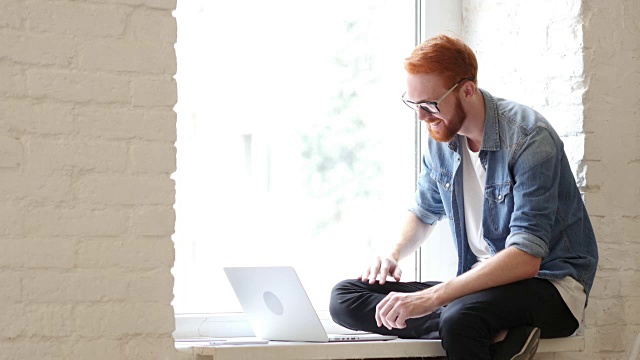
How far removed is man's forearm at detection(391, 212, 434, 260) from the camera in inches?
113

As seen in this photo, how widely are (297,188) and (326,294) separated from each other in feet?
1.15

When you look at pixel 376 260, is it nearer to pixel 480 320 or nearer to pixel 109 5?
pixel 480 320

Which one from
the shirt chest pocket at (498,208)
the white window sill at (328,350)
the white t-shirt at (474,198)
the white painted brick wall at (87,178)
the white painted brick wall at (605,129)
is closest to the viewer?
the white painted brick wall at (87,178)

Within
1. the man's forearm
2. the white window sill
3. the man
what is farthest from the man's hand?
the man's forearm

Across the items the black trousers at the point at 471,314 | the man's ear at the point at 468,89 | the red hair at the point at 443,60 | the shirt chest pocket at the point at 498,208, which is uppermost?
the red hair at the point at 443,60

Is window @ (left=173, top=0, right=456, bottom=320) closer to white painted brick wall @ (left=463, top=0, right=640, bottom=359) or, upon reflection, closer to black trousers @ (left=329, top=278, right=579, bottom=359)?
black trousers @ (left=329, top=278, right=579, bottom=359)

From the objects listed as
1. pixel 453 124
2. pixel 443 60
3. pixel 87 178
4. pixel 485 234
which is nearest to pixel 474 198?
pixel 485 234

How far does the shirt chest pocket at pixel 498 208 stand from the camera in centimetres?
259

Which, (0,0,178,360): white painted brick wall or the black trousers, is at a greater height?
(0,0,178,360): white painted brick wall

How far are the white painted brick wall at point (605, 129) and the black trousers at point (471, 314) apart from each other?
0.96ft

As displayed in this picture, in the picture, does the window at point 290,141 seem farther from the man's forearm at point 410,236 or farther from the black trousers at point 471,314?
the black trousers at point 471,314

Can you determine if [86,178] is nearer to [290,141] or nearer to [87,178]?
[87,178]

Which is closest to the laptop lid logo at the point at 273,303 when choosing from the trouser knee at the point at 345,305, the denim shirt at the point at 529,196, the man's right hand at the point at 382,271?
the trouser knee at the point at 345,305

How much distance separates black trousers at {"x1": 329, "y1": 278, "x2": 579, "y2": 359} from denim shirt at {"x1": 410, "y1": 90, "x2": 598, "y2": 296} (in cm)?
9
